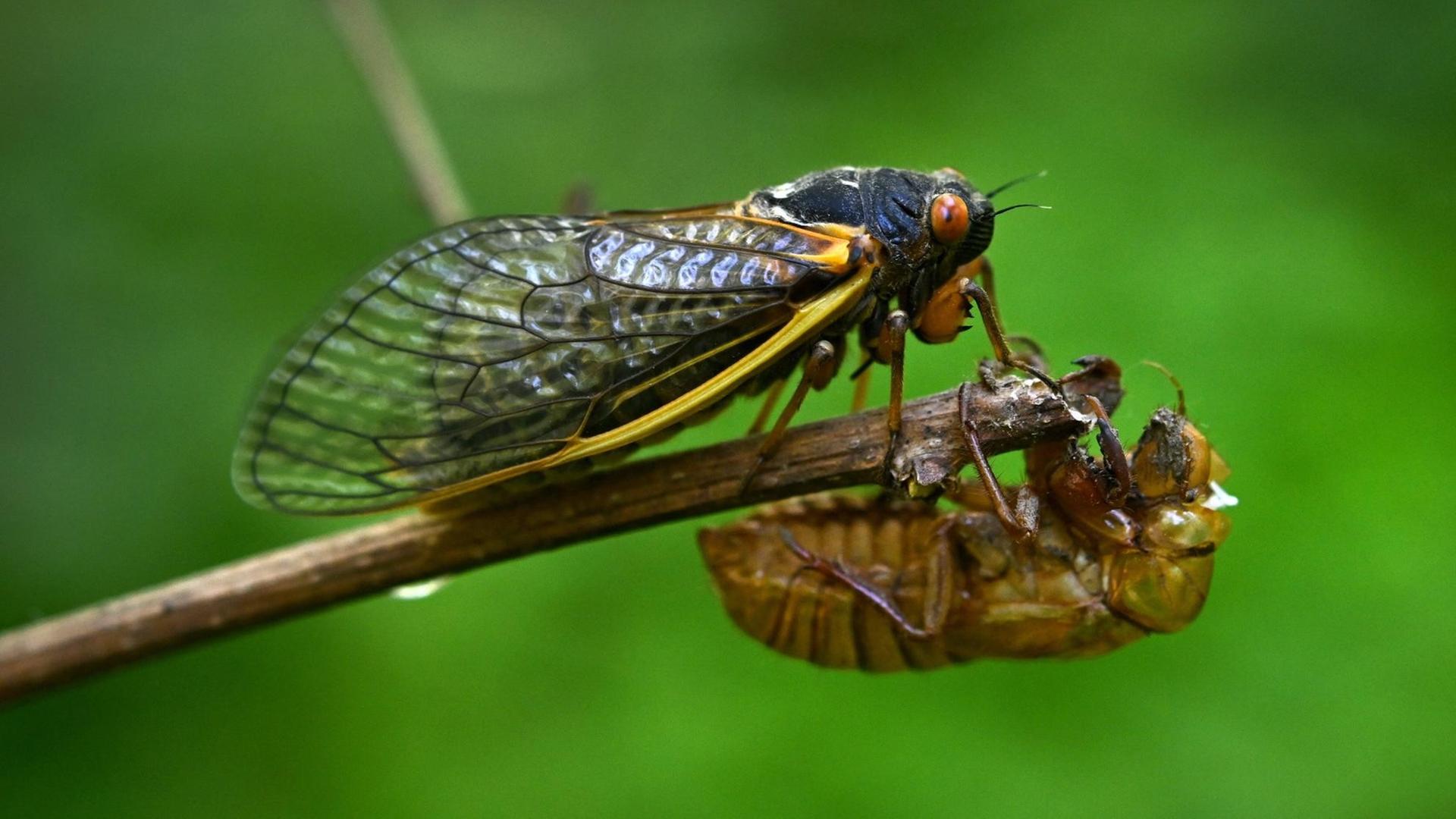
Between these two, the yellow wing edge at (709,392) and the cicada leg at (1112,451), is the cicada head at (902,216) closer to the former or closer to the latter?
the yellow wing edge at (709,392)

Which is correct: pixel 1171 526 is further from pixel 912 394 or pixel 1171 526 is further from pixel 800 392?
pixel 912 394

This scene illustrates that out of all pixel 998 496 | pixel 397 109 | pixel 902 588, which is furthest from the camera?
pixel 397 109

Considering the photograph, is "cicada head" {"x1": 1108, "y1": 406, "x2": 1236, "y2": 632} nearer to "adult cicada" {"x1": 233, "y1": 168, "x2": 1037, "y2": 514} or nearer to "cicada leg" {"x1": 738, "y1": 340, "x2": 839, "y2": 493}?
"adult cicada" {"x1": 233, "y1": 168, "x2": 1037, "y2": 514}

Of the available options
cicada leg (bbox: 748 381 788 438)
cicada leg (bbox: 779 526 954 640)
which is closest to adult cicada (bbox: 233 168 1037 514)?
cicada leg (bbox: 748 381 788 438)

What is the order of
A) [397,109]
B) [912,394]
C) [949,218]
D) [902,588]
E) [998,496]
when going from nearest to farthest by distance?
1. [998,496]
2. [949,218]
3. [902,588]
4. [397,109]
5. [912,394]

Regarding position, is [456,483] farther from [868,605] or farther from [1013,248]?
[1013,248]

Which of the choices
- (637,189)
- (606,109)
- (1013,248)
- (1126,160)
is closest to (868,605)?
(1013,248)

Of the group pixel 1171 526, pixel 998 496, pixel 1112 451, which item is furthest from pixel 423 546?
pixel 1171 526

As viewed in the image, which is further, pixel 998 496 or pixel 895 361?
pixel 895 361
